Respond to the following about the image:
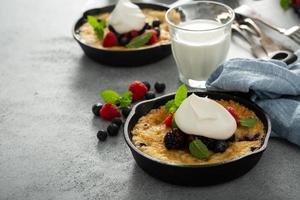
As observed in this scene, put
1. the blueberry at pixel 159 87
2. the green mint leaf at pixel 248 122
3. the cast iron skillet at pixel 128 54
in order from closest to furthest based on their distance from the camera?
the green mint leaf at pixel 248 122, the blueberry at pixel 159 87, the cast iron skillet at pixel 128 54

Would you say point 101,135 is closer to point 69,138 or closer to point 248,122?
point 69,138

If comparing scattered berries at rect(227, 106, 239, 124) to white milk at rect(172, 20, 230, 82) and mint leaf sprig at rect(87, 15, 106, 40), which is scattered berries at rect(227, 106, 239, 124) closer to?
white milk at rect(172, 20, 230, 82)

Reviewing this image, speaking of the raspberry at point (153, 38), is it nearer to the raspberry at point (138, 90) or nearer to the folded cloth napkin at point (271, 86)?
the raspberry at point (138, 90)

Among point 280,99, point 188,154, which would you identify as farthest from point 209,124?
point 280,99

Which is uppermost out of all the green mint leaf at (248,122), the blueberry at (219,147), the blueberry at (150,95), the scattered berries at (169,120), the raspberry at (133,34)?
the blueberry at (219,147)

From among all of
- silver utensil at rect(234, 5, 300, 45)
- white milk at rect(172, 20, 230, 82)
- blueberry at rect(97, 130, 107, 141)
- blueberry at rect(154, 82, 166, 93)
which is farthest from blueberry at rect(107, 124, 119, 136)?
silver utensil at rect(234, 5, 300, 45)

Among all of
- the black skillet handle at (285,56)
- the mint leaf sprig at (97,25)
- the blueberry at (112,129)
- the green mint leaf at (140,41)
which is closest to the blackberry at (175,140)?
the blueberry at (112,129)

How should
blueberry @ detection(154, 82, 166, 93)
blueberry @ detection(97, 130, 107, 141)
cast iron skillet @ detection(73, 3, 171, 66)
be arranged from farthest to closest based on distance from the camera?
cast iron skillet @ detection(73, 3, 171, 66)
blueberry @ detection(154, 82, 166, 93)
blueberry @ detection(97, 130, 107, 141)

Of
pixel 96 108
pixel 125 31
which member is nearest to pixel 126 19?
pixel 125 31

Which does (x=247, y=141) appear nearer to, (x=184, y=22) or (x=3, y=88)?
(x=184, y=22)
